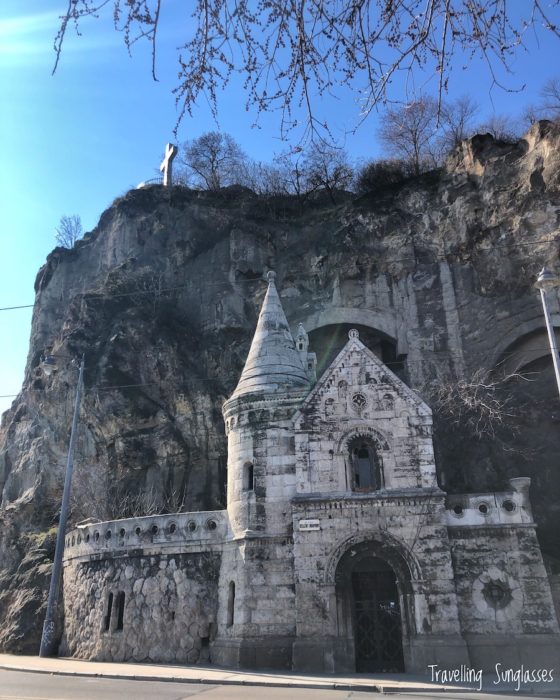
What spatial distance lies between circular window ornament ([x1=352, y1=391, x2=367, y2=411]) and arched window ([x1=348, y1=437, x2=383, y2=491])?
0.82 metres

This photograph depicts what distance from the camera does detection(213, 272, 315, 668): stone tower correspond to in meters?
14.2

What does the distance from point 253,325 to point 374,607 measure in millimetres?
17608

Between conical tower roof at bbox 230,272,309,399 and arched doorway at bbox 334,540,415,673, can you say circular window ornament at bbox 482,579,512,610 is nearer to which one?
arched doorway at bbox 334,540,415,673

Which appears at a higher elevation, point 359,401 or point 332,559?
point 359,401

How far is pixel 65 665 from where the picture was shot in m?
15.3

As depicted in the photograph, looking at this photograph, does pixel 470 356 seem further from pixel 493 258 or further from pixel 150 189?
pixel 150 189

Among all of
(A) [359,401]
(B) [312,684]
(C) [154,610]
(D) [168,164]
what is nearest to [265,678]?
(B) [312,684]

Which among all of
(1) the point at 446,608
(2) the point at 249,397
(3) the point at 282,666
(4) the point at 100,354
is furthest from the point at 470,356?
(4) the point at 100,354

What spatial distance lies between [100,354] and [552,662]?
2321cm

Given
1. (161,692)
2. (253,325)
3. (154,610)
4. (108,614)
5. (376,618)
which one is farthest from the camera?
(253,325)

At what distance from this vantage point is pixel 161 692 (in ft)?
33.7

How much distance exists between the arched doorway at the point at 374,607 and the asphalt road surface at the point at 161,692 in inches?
114

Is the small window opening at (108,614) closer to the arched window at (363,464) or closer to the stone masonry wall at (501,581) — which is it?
the arched window at (363,464)

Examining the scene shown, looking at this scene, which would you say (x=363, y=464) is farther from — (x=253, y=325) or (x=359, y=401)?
(x=253, y=325)
